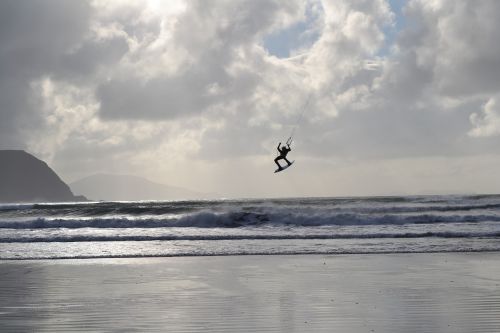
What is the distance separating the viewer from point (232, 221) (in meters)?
43.0

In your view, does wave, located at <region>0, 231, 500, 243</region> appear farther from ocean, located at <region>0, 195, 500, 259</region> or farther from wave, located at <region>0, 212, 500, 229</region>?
wave, located at <region>0, 212, 500, 229</region>

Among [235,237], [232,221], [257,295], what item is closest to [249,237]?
[235,237]

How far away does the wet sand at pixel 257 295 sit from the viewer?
10375 millimetres

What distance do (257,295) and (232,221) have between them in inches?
1175

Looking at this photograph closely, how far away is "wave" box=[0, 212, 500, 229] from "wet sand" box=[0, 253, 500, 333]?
20101mm

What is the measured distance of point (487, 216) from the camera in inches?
1635

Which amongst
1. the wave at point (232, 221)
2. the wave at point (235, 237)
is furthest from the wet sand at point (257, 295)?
the wave at point (232, 221)

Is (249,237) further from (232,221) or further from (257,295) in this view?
(257,295)

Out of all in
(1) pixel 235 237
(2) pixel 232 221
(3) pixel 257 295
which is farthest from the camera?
(2) pixel 232 221

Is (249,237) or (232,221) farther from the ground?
(232,221)

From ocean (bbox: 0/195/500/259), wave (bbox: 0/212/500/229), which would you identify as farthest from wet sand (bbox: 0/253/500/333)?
wave (bbox: 0/212/500/229)

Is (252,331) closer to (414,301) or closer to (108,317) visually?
(108,317)

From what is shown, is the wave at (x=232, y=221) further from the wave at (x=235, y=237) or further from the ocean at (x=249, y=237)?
the wave at (x=235, y=237)

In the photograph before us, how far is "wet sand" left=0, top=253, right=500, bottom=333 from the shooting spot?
1038 centimetres
